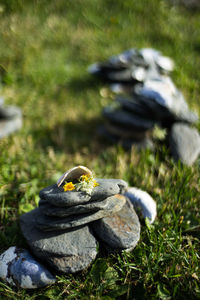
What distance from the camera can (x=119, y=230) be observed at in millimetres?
2457

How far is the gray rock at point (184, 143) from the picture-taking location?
3.88 m

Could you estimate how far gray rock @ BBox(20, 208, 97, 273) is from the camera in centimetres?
228

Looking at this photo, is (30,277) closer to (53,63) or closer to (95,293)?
(95,293)

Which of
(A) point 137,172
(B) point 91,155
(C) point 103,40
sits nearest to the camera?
(A) point 137,172

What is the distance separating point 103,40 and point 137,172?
18.4 ft

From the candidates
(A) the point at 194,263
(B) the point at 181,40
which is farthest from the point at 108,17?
(A) the point at 194,263

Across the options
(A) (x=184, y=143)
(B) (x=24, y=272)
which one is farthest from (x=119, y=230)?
(A) (x=184, y=143)

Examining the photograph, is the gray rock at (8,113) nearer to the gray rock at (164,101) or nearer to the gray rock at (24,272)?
the gray rock at (164,101)

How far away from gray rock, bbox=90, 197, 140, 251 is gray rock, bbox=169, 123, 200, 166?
162cm

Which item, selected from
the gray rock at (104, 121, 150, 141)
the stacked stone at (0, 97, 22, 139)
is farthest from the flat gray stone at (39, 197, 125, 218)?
the stacked stone at (0, 97, 22, 139)

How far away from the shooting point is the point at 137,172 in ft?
11.9

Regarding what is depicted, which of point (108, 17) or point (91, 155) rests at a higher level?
point (108, 17)

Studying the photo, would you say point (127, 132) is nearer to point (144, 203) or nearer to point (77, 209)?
point (144, 203)

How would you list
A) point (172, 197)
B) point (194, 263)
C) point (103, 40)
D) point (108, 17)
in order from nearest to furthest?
point (194, 263) → point (172, 197) → point (103, 40) → point (108, 17)
